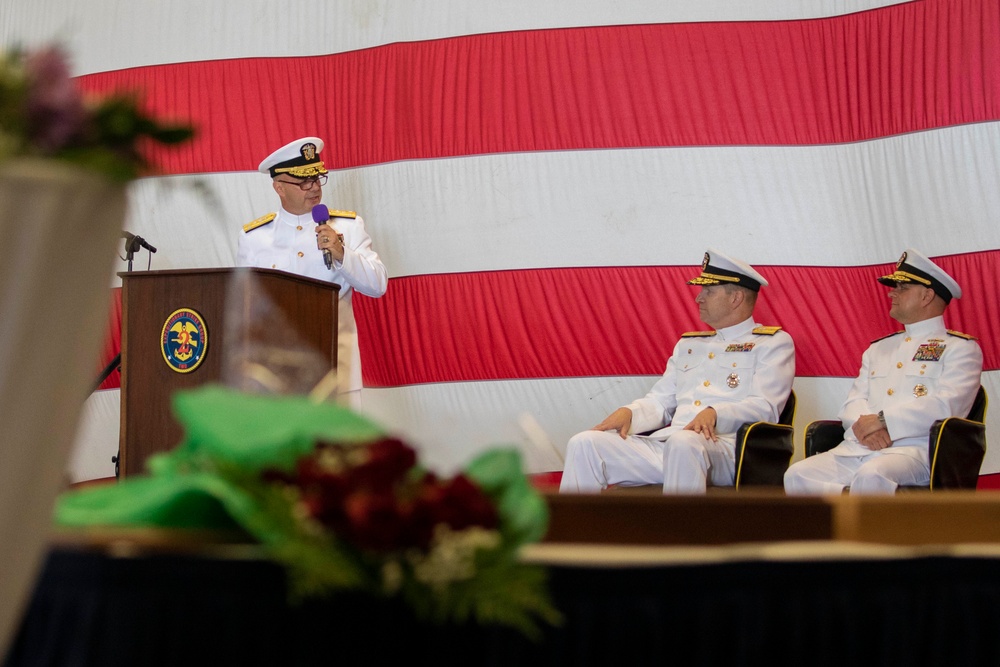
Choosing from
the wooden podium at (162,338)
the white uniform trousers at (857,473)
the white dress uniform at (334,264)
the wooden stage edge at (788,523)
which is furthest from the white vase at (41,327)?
the white dress uniform at (334,264)

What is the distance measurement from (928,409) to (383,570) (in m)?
3.04

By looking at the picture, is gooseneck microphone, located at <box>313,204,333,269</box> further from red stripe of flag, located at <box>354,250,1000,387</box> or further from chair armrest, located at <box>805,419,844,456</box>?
chair armrest, located at <box>805,419,844,456</box>

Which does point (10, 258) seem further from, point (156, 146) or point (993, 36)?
point (993, 36)

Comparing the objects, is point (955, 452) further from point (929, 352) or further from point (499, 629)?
point (499, 629)

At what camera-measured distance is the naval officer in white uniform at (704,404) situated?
349cm

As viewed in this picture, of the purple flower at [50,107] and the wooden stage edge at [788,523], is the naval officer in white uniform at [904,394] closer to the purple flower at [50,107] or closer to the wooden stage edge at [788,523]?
the wooden stage edge at [788,523]

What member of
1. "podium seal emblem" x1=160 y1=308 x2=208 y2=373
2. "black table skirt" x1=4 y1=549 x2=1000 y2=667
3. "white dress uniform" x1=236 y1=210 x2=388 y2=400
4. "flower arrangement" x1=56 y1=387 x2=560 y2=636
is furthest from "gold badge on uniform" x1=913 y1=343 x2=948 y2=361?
"flower arrangement" x1=56 y1=387 x2=560 y2=636

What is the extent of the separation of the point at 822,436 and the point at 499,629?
2967mm

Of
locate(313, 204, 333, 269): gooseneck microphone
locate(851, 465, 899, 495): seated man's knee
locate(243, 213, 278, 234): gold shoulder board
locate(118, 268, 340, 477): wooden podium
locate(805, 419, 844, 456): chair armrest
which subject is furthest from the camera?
locate(243, 213, 278, 234): gold shoulder board

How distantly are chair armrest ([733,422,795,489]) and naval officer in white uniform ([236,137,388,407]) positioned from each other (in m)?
1.35

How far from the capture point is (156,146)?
2.18 ft

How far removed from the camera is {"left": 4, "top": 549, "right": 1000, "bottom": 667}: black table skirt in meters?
0.78

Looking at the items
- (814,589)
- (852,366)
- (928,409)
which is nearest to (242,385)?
(814,589)

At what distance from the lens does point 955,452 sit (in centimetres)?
315
